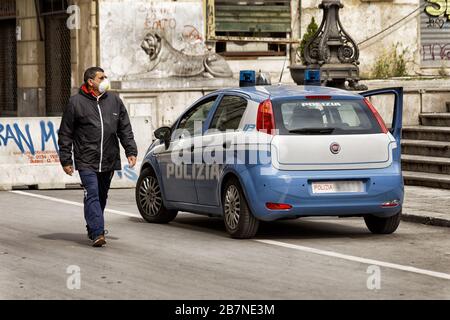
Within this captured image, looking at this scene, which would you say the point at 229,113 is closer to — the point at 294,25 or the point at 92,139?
the point at 92,139

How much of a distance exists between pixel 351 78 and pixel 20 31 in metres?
12.1

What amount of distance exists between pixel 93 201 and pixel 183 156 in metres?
1.82

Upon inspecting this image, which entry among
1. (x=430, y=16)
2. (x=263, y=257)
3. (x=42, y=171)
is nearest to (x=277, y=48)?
(x=430, y=16)

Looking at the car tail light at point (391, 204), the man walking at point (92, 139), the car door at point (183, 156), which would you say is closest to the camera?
the man walking at point (92, 139)

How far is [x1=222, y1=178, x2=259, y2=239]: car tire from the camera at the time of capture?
43.0 feet

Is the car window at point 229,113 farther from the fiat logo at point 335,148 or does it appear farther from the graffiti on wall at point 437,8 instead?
the graffiti on wall at point 437,8

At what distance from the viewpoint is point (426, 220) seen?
15.0m

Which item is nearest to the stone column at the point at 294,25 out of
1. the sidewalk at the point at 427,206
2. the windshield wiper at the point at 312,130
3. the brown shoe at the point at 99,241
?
the sidewalk at the point at 427,206

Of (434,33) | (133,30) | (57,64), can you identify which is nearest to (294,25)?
(434,33)

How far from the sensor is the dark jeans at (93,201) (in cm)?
1270

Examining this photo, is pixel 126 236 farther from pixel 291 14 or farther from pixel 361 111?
pixel 291 14

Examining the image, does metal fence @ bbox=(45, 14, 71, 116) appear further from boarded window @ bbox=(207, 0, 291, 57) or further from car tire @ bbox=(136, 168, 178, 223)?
car tire @ bbox=(136, 168, 178, 223)

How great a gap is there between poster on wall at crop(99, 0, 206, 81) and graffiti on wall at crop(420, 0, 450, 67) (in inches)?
233

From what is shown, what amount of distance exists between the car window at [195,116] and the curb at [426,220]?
273 cm
